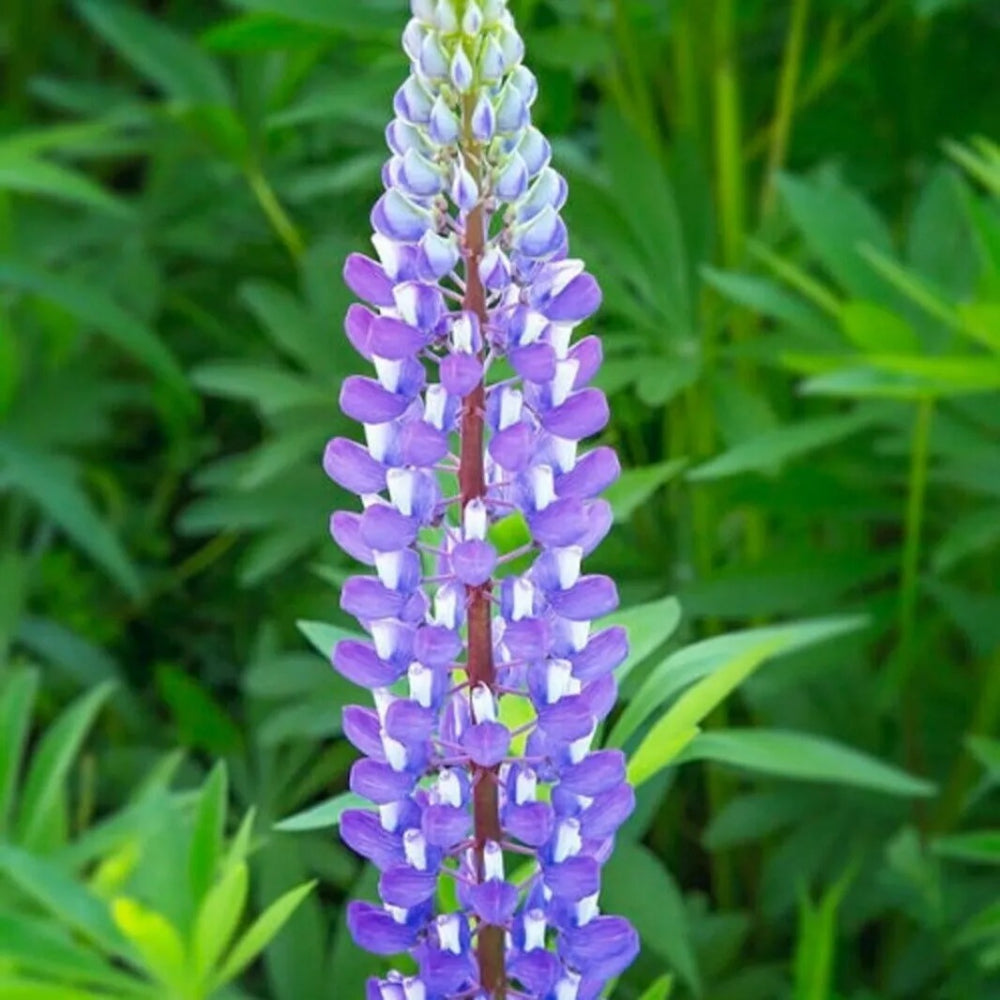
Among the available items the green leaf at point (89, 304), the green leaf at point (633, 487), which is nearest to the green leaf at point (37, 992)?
the green leaf at point (633, 487)

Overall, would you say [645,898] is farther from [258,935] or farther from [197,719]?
[197,719]

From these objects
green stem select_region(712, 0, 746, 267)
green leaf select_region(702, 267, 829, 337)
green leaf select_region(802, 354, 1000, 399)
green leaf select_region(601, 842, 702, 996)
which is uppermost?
green stem select_region(712, 0, 746, 267)

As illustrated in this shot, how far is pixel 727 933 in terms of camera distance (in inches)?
63.6

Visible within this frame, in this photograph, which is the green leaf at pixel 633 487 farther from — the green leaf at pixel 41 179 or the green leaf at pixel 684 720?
the green leaf at pixel 41 179

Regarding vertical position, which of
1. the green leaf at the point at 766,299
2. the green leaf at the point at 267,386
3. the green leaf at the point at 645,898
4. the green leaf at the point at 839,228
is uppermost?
the green leaf at the point at 839,228

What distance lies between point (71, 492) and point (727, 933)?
0.81 metres

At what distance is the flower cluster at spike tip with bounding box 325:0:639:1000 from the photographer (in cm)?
79

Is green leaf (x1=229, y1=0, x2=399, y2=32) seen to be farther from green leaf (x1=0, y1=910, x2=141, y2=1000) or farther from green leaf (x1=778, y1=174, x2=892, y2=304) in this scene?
green leaf (x1=0, y1=910, x2=141, y2=1000)

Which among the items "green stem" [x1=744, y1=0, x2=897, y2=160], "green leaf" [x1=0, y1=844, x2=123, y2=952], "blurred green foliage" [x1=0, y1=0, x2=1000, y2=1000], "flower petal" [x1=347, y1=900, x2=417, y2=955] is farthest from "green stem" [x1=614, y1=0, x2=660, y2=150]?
"flower petal" [x1=347, y1=900, x2=417, y2=955]

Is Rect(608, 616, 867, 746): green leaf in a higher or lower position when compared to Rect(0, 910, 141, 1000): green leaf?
higher

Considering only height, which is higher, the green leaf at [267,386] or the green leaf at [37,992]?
the green leaf at [267,386]

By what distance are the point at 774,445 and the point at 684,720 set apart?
0.48m

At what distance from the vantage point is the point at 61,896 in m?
1.20

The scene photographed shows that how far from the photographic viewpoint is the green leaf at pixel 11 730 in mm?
1422
